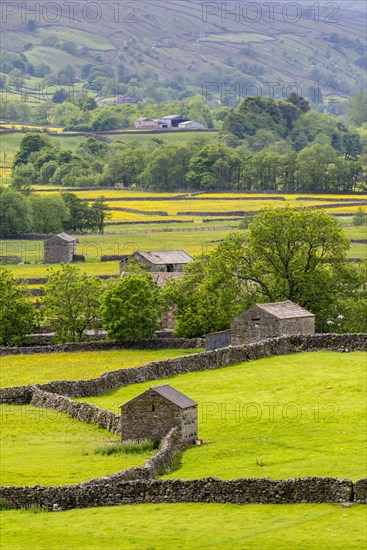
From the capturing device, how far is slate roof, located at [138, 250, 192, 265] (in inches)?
4560

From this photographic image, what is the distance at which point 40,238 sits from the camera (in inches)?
6280

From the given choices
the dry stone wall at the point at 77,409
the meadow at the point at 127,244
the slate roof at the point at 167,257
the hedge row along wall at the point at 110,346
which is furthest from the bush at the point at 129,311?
the meadow at the point at 127,244

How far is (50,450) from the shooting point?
5441 centimetres

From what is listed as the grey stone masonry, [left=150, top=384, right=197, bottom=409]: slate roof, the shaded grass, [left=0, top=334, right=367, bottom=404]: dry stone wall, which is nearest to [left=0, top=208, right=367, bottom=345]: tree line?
[left=0, top=334, right=367, bottom=404]: dry stone wall

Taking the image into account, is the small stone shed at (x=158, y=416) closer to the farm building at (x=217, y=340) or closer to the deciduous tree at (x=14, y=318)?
the farm building at (x=217, y=340)

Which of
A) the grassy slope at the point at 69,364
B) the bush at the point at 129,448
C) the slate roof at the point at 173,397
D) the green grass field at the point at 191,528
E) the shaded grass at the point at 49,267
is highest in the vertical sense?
the slate roof at the point at 173,397

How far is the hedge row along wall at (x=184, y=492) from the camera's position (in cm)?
4416

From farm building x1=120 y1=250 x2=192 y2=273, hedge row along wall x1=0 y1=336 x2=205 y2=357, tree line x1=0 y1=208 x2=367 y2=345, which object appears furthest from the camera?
farm building x1=120 y1=250 x2=192 y2=273

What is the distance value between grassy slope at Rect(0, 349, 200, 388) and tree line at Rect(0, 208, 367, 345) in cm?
370

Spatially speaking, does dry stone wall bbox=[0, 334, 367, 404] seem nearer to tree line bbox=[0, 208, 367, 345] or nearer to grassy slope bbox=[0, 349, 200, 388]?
grassy slope bbox=[0, 349, 200, 388]

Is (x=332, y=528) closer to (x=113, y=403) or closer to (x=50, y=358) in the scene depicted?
(x=113, y=403)

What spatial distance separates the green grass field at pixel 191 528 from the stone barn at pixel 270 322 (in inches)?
1398

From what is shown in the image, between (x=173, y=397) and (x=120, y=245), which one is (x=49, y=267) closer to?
(x=120, y=245)

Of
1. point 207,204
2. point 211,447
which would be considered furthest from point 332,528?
point 207,204
